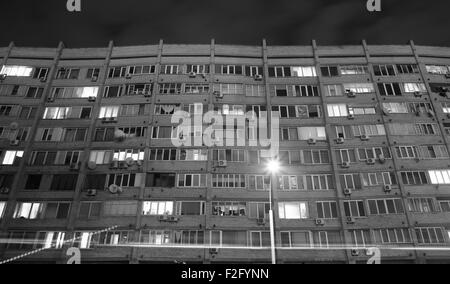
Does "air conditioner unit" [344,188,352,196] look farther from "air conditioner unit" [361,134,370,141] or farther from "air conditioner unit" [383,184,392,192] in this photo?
"air conditioner unit" [361,134,370,141]

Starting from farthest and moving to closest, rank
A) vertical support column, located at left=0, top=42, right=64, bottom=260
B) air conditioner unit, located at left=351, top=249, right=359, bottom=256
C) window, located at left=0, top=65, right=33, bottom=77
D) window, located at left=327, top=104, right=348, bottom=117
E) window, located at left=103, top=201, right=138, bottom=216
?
window, located at left=0, top=65, right=33, bottom=77, window, located at left=327, top=104, right=348, bottom=117, window, located at left=103, top=201, right=138, bottom=216, vertical support column, located at left=0, top=42, right=64, bottom=260, air conditioner unit, located at left=351, top=249, right=359, bottom=256

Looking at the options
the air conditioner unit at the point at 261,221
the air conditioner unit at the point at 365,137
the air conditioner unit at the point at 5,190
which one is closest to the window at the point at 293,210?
the air conditioner unit at the point at 261,221

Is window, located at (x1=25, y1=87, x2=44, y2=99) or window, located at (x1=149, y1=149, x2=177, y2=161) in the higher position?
window, located at (x1=25, y1=87, x2=44, y2=99)

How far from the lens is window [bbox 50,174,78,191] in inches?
1358

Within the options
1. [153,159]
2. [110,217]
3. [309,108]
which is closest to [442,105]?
[309,108]

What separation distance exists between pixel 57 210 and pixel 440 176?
39.8m

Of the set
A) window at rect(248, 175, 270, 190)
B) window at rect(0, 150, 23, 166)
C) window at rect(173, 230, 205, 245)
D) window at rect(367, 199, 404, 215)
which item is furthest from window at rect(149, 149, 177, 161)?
window at rect(367, 199, 404, 215)

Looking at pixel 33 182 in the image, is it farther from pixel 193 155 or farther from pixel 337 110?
pixel 337 110

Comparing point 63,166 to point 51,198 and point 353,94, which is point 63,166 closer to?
point 51,198

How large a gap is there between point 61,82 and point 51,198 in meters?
15.2

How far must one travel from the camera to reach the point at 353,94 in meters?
39.5

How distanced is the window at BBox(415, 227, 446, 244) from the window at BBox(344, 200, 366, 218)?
205 inches

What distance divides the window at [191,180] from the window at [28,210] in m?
14.3

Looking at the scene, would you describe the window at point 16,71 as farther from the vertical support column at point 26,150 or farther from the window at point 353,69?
the window at point 353,69
